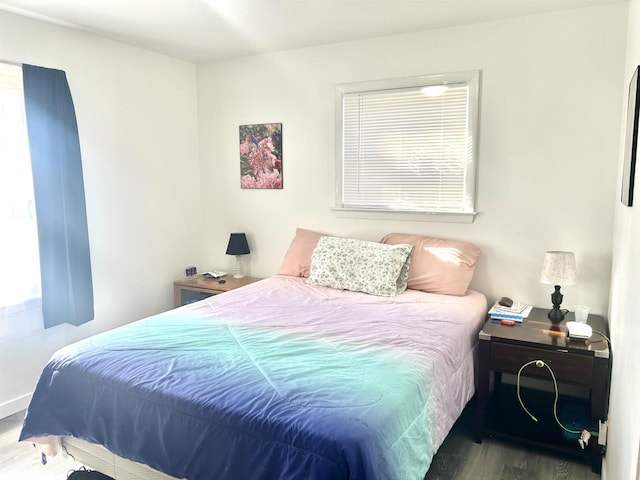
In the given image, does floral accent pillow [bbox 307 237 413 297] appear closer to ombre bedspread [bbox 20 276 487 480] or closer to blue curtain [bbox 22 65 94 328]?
ombre bedspread [bbox 20 276 487 480]

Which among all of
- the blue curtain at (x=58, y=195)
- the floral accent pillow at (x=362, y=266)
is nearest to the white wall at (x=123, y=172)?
the blue curtain at (x=58, y=195)

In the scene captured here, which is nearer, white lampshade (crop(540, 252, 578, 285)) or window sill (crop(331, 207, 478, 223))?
white lampshade (crop(540, 252, 578, 285))

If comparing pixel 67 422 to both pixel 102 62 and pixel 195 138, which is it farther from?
pixel 195 138

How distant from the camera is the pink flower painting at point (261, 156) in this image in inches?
150

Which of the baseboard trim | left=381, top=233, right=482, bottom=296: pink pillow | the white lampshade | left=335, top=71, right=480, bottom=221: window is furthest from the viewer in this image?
left=335, top=71, right=480, bottom=221: window

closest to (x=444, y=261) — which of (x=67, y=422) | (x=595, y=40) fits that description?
(x=595, y=40)

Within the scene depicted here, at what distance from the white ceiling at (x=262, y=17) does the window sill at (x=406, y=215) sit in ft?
3.96

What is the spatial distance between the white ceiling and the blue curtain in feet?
1.48

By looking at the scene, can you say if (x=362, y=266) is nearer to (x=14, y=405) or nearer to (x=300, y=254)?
(x=300, y=254)

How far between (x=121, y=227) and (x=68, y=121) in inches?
33.1

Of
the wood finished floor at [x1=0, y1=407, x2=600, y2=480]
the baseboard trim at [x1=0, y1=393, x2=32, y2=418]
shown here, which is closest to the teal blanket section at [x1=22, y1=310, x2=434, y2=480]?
the wood finished floor at [x1=0, y1=407, x2=600, y2=480]

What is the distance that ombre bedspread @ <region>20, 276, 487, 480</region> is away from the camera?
5.01ft

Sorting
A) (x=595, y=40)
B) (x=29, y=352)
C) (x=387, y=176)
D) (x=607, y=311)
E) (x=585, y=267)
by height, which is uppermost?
(x=595, y=40)

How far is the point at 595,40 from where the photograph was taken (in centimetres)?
269
